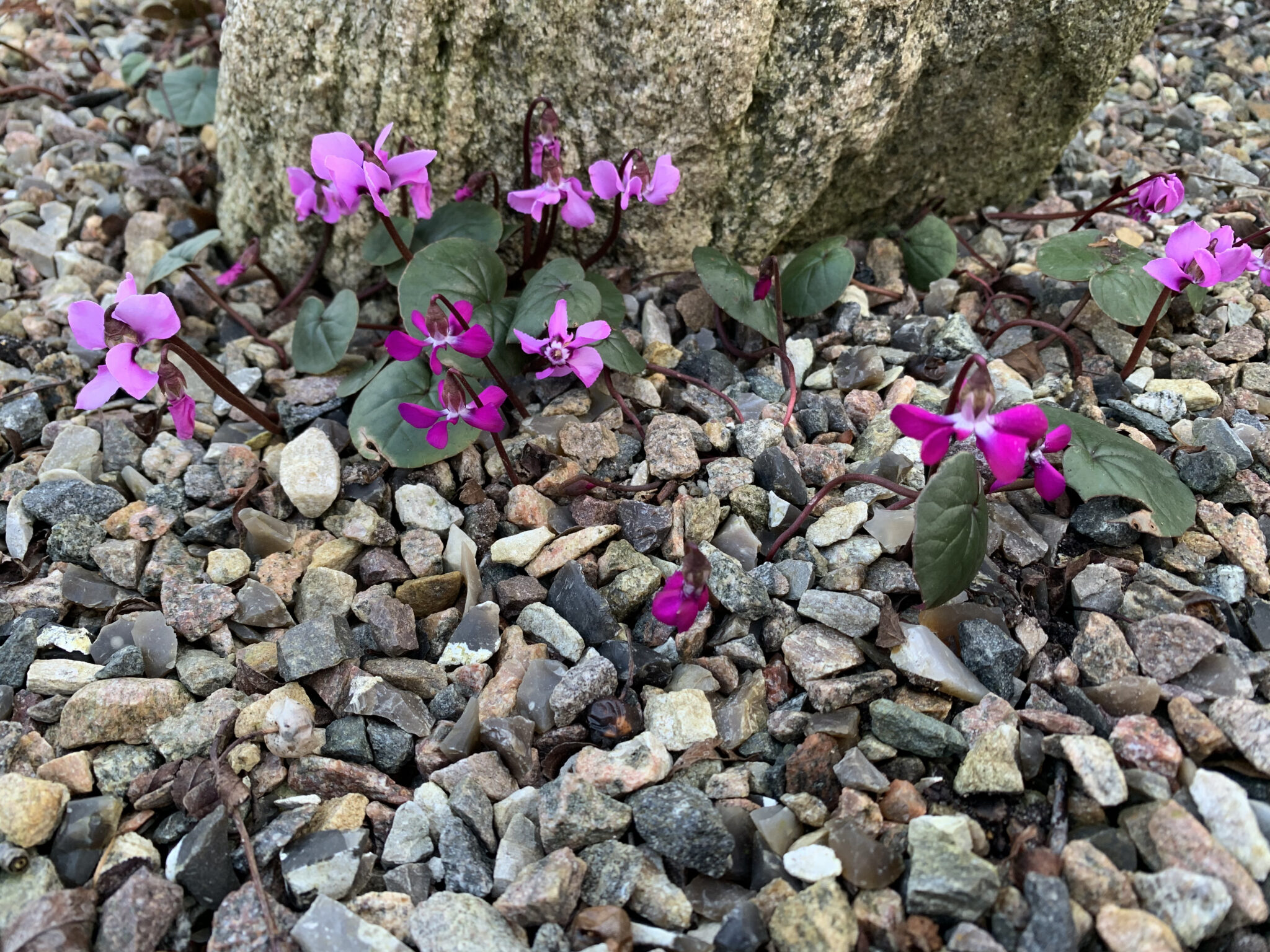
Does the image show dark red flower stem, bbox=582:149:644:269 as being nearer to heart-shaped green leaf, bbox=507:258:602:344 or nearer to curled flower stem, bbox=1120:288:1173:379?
heart-shaped green leaf, bbox=507:258:602:344

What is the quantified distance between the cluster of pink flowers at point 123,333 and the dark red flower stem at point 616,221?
0.98m

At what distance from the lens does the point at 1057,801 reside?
1412mm

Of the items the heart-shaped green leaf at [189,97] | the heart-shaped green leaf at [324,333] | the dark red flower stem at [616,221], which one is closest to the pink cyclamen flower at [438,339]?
the heart-shaped green leaf at [324,333]

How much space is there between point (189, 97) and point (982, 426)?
108 inches

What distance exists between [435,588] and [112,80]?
8.55ft

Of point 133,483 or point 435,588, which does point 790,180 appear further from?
point 133,483

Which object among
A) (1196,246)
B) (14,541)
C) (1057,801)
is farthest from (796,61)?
(14,541)

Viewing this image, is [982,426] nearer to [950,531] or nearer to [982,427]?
[982,427]

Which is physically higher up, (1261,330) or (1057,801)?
(1261,330)

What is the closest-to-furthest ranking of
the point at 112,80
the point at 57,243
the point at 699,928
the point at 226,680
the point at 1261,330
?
the point at 699,928 < the point at 226,680 < the point at 1261,330 < the point at 57,243 < the point at 112,80

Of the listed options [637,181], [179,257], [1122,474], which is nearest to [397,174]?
[637,181]

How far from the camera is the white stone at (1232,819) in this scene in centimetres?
129

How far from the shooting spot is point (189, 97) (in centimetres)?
306

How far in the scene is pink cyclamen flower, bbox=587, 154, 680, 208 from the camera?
2.12m
